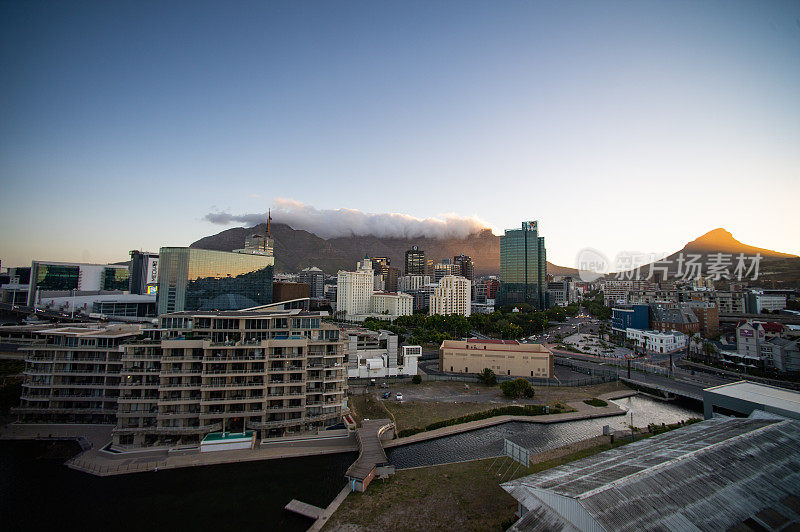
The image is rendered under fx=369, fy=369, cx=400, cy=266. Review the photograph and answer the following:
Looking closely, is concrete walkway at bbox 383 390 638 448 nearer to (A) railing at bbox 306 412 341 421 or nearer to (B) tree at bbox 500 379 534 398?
(B) tree at bbox 500 379 534 398

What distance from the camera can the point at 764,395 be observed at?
1098 inches

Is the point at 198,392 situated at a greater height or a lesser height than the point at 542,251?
lesser

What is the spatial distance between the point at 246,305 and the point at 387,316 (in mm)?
38763

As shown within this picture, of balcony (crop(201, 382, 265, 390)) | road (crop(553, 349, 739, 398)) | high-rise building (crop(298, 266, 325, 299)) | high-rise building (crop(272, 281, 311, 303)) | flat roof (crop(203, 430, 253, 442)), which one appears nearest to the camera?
flat roof (crop(203, 430, 253, 442))

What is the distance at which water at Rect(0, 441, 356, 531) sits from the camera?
18.0 m

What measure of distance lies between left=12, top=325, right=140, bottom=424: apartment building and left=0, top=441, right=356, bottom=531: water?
327cm

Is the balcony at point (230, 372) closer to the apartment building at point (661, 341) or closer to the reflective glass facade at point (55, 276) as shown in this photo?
the apartment building at point (661, 341)

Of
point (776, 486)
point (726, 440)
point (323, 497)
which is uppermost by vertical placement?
point (726, 440)

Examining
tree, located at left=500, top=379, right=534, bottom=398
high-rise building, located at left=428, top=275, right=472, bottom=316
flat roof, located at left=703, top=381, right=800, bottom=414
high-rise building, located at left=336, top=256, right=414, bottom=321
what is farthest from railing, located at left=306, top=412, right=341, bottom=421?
high-rise building, located at left=336, top=256, right=414, bottom=321

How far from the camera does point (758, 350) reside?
4912 centimetres

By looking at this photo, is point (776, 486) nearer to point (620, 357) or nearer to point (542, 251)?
point (620, 357)

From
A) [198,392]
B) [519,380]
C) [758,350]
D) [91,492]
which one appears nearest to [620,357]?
[758,350]

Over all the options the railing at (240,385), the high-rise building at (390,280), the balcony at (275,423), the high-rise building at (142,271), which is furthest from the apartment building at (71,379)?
the high-rise building at (390,280)

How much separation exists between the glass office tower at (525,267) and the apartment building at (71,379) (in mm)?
122295
